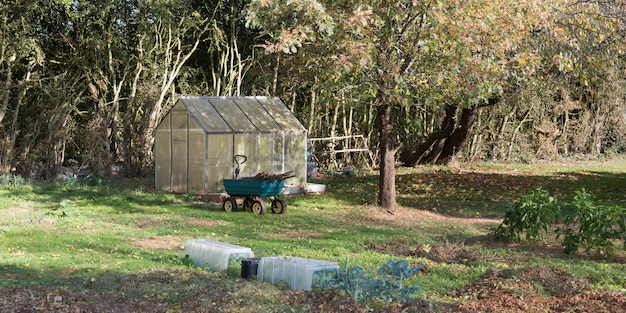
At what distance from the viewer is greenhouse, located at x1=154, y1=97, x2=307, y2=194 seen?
17125 mm

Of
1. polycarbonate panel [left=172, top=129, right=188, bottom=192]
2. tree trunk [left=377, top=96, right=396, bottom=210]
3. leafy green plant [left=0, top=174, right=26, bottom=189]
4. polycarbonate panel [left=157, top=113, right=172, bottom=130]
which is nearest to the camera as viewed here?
tree trunk [left=377, top=96, right=396, bottom=210]

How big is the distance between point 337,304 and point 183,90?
16.7 m

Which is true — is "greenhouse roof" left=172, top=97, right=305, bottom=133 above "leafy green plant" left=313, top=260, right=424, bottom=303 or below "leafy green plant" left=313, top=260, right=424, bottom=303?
above

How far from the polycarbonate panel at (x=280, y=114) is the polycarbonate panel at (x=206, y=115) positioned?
1655mm

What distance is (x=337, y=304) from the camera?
626 centimetres

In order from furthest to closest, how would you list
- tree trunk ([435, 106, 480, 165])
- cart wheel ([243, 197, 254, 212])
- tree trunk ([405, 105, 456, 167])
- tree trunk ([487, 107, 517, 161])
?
1. tree trunk ([487, 107, 517, 161])
2. tree trunk ([405, 105, 456, 167])
3. tree trunk ([435, 106, 480, 165])
4. cart wheel ([243, 197, 254, 212])

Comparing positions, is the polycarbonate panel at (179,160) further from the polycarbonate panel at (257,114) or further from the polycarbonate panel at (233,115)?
the polycarbonate panel at (257,114)

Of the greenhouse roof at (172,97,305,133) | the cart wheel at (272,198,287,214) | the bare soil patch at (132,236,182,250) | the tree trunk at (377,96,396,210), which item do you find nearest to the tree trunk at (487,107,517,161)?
the greenhouse roof at (172,97,305,133)

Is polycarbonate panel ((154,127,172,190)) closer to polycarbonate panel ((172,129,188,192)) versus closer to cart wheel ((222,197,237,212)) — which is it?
polycarbonate panel ((172,129,188,192))

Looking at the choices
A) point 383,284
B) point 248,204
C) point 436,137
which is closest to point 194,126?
point 248,204

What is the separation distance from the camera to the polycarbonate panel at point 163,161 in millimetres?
18016

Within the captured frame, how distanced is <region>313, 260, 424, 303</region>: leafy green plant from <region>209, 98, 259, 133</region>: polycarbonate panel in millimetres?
10937

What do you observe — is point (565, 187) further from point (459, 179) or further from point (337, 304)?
point (337, 304)

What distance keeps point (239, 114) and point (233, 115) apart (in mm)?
221
